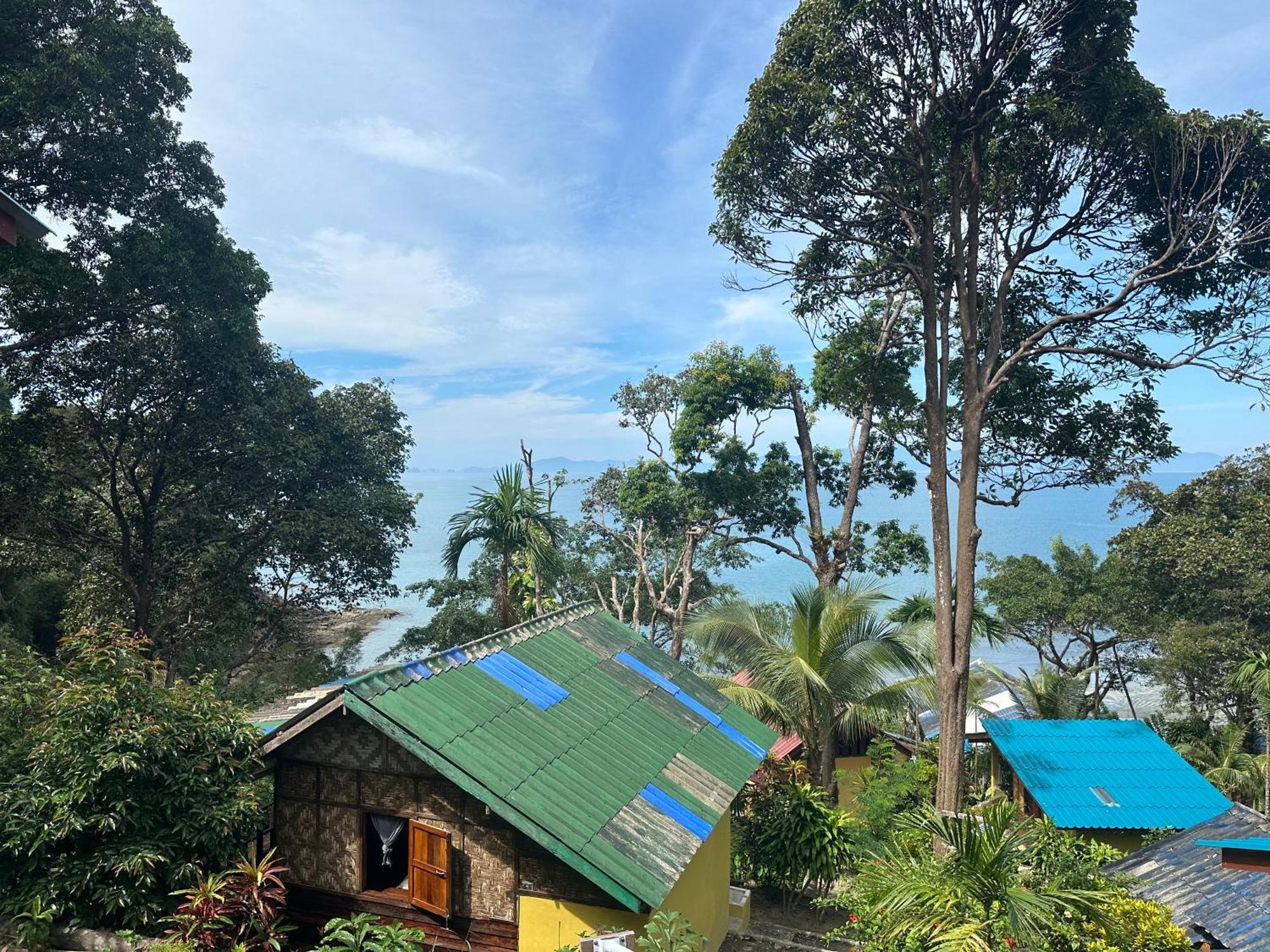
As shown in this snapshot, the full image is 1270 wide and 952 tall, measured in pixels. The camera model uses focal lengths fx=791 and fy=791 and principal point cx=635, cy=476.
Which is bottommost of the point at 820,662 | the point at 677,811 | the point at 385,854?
the point at 385,854

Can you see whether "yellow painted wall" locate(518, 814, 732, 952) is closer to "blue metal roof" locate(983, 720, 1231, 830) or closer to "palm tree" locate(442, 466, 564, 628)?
"palm tree" locate(442, 466, 564, 628)

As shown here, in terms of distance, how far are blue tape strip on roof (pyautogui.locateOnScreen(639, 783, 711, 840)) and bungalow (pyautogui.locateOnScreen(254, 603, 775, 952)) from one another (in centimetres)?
Result: 2

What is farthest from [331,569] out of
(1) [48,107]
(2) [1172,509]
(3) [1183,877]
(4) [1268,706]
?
(2) [1172,509]

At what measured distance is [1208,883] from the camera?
11000mm

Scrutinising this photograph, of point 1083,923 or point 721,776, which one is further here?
point 721,776

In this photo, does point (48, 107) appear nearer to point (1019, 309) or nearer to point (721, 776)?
point (721, 776)

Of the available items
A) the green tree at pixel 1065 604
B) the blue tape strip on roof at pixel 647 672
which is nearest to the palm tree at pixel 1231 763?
the green tree at pixel 1065 604

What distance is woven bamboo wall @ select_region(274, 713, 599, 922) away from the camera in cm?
795

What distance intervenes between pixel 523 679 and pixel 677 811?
2.48 meters

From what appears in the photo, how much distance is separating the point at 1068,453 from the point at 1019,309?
140 inches

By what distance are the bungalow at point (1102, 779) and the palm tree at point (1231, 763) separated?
4.99 meters

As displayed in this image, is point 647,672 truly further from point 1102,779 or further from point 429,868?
point 1102,779

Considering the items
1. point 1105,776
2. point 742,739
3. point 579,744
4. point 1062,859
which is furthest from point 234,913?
point 1105,776

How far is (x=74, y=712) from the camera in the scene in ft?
26.9
